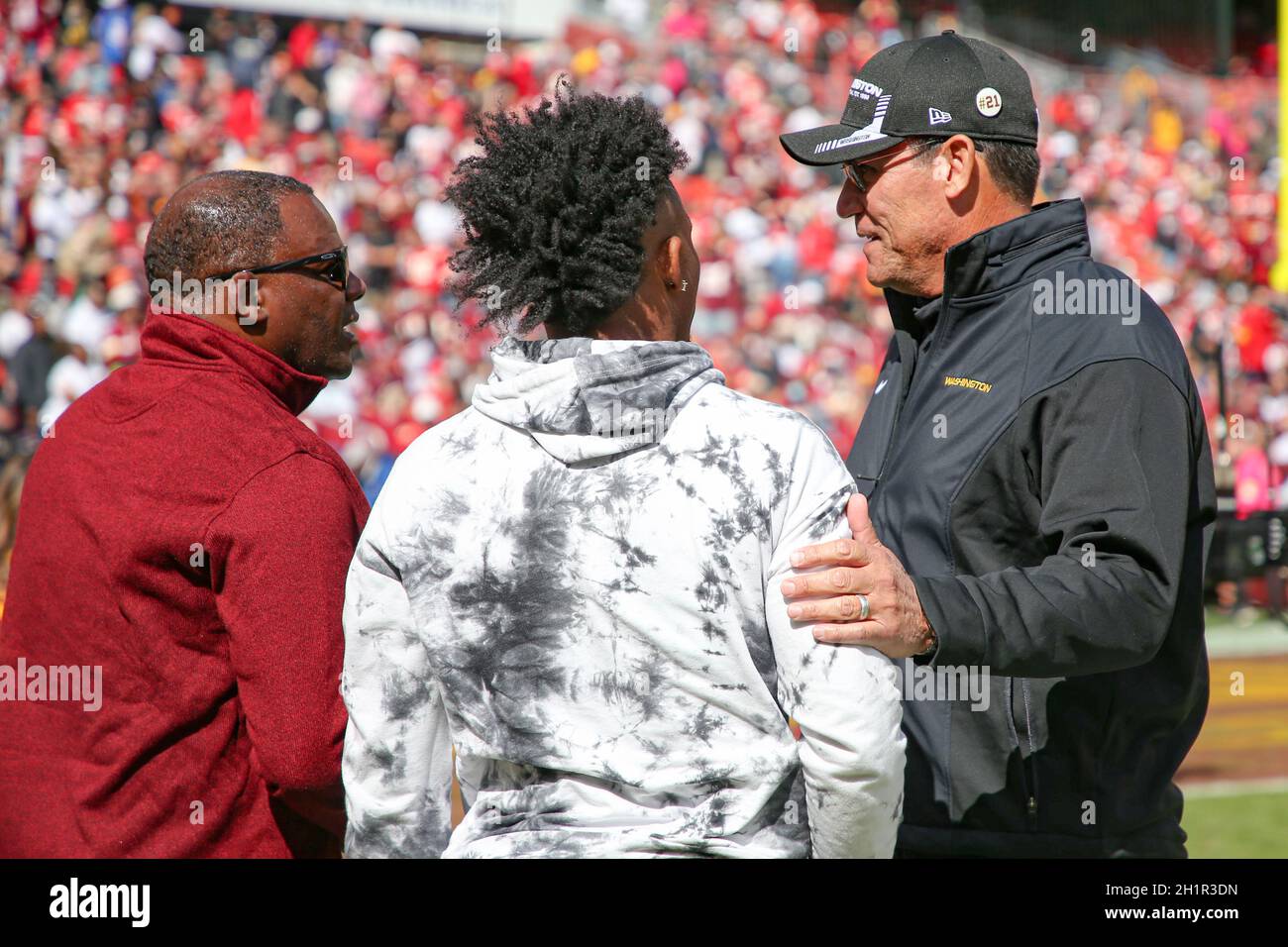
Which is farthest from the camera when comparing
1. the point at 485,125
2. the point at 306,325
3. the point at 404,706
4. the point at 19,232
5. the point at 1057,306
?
the point at 19,232

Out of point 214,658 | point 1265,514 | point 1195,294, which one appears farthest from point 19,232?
point 1195,294

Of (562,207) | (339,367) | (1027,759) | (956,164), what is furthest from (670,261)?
(1027,759)

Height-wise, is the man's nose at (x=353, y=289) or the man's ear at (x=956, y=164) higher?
the man's ear at (x=956, y=164)

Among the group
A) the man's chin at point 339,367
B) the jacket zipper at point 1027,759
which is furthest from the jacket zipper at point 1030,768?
the man's chin at point 339,367

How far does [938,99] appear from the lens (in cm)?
233

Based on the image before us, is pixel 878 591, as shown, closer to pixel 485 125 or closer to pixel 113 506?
pixel 485 125

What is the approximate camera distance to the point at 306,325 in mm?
2400

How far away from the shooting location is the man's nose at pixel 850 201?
2.49 metres

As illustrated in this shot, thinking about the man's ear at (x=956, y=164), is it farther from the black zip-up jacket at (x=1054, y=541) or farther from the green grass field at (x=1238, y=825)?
the green grass field at (x=1238, y=825)

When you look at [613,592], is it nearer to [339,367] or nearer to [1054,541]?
[1054,541]

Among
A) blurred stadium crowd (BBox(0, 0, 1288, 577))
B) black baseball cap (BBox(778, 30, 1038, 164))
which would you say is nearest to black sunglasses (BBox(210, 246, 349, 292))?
black baseball cap (BBox(778, 30, 1038, 164))
